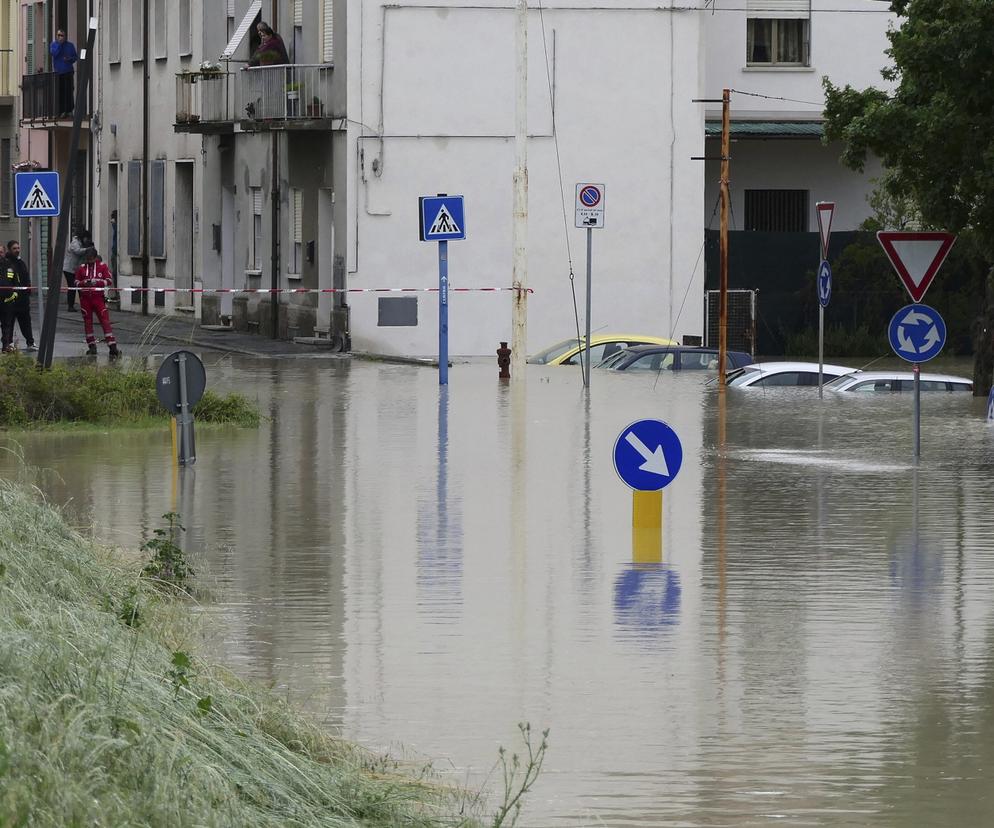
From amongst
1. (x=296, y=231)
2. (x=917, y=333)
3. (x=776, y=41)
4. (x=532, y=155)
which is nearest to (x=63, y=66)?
(x=296, y=231)

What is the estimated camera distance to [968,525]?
48.2ft

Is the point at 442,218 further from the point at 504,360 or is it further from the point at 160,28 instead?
the point at 160,28

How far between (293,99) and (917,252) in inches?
825

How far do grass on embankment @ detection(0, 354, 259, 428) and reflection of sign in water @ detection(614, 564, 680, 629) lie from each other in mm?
9527

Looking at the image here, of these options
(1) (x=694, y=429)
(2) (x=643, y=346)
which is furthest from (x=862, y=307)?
(1) (x=694, y=429)

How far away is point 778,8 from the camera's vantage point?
43.8m

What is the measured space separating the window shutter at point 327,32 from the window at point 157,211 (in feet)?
35.2

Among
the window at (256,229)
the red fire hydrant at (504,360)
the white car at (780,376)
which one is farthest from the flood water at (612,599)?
the window at (256,229)

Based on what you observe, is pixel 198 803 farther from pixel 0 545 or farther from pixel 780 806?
pixel 0 545

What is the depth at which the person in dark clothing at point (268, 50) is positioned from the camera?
129 feet

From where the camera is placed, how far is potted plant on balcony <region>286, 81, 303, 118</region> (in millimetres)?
38375

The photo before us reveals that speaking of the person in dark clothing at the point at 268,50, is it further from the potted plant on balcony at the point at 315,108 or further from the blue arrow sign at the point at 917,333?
the blue arrow sign at the point at 917,333

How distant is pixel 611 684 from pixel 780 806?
6.91 feet

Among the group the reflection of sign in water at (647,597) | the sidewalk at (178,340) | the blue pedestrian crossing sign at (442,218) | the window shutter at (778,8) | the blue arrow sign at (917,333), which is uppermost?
the window shutter at (778,8)
